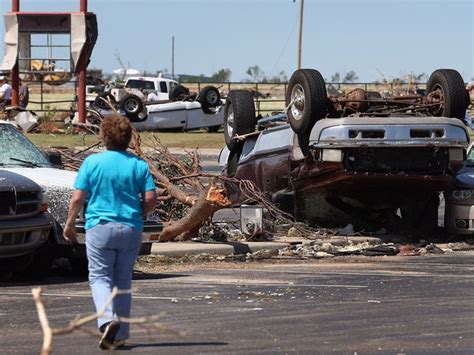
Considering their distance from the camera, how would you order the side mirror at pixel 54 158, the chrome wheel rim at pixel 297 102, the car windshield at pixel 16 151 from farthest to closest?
the chrome wheel rim at pixel 297 102, the side mirror at pixel 54 158, the car windshield at pixel 16 151

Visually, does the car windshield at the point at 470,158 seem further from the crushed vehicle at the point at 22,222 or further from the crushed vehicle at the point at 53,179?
the crushed vehicle at the point at 22,222

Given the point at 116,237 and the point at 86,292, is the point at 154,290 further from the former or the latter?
the point at 116,237

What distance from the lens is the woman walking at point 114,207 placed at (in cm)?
765

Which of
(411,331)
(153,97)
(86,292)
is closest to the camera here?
(411,331)

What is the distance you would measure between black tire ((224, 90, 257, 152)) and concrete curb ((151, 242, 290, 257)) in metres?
2.50

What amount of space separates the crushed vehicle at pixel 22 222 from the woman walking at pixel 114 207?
8.94 feet

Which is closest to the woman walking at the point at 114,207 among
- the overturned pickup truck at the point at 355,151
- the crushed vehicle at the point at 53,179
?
the crushed vehicle at the point at 53,179

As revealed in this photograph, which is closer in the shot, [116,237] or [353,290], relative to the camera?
[116,237]

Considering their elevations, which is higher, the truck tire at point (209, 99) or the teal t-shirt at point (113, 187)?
the teal t-shirt at point (113, 187)

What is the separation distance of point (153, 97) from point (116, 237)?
112 feet

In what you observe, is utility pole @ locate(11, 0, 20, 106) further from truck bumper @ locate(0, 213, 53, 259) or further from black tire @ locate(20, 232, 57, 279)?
truck bumper @ locate(0, 213, 53, 259)

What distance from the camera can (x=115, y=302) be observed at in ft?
24.8

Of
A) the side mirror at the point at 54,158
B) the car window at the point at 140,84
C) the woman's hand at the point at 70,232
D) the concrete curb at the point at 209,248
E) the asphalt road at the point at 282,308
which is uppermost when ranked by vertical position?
the side mirror at the point at 54,158

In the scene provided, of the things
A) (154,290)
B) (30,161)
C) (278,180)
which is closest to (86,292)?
(154,290)
